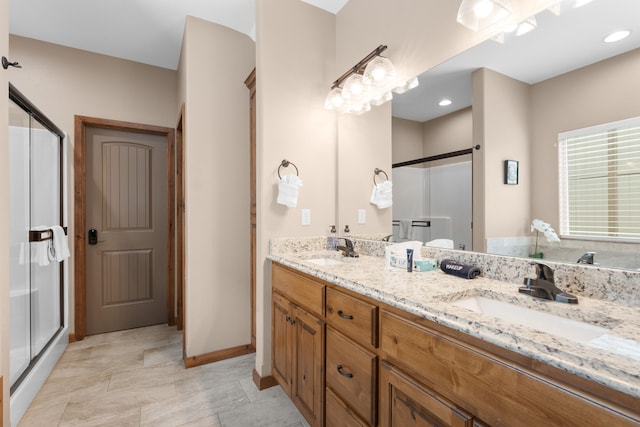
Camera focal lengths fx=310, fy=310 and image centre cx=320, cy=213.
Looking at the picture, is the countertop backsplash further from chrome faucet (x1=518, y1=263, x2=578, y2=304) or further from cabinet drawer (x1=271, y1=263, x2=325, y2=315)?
cabinet drawer (x1=271, y1=263, x2=325, y2=315)

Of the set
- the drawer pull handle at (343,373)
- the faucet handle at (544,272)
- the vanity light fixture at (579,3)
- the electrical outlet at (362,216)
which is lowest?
the drawer pull handle at (343,373)

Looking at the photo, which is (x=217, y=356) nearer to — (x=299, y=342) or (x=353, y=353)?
(x=299, y=342)

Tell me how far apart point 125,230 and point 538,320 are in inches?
138

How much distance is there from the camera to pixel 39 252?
2193mm

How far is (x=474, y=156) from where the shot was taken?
4.71 feet

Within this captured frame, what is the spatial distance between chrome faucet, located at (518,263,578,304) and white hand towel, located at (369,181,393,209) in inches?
40.5

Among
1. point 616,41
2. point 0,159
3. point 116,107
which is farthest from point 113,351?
point 616,41

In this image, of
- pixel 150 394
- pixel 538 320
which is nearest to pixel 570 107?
pixel 538 320

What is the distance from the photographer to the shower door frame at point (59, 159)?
6.11ft

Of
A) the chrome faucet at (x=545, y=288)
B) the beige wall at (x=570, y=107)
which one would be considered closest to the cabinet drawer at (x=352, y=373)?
the chrome faucet at (x=545, y=288)

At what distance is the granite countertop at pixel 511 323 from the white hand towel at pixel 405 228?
1.16ft

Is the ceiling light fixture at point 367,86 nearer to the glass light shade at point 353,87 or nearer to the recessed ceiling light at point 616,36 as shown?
the glass light shade at point 353,87

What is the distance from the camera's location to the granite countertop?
0.58m

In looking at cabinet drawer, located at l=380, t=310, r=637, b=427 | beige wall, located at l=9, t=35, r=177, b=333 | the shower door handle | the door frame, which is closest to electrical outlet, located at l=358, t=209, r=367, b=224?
cabinet drawer, located at l=380, t=310, r=637, b=427
